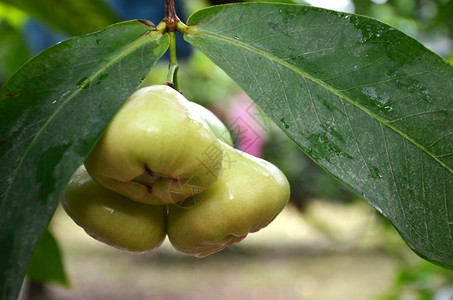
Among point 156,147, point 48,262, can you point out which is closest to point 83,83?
point 156,147

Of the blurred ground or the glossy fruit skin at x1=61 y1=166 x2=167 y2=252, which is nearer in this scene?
the glossy fruit skin at x1=61 y1=166 x2=167 y2=252

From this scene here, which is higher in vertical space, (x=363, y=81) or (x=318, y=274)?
(x=363, y=81)

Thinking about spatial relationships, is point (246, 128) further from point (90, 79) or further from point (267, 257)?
point (267, 257)

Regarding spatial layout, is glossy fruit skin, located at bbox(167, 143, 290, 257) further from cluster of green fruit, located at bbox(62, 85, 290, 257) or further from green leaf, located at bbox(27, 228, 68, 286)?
green leaf, located at bbox(27, 228, 68, 286)

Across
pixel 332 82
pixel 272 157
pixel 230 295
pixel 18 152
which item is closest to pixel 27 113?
pixel 18 152

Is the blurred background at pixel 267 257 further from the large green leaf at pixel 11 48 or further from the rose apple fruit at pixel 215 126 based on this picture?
the rose apple fruit at pixel 215 126

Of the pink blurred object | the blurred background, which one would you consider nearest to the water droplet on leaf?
the pink blurred object

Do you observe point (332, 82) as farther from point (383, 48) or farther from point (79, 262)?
point (79, 262)
